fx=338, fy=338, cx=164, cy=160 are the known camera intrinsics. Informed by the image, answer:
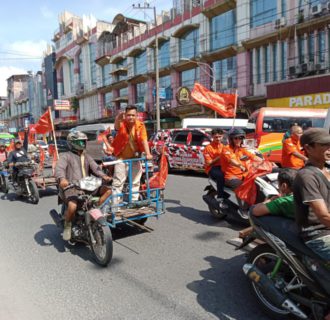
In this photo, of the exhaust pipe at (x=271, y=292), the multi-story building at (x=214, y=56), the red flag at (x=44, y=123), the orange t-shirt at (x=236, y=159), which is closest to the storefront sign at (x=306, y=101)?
the multi-story building at (x=214, y=56)

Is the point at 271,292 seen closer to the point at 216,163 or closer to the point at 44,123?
the point at 216,163

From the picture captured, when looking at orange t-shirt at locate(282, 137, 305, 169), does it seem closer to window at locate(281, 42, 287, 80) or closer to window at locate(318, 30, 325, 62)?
window at locate(318, 30, 325, 62)

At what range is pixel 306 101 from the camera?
55.1 ft

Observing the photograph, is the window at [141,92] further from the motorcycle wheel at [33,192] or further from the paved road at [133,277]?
the paved road at [133,277]

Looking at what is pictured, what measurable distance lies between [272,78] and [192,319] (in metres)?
20.0

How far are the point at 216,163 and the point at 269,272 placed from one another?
129 inches

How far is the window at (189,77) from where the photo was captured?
88.4ft

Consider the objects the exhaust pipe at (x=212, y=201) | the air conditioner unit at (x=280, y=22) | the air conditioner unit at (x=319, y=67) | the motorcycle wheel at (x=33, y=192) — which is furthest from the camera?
the air conditioner unit at (x=280, y=22)

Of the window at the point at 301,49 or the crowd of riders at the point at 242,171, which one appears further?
the window at the point at 301,49

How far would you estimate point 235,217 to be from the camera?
5.62m

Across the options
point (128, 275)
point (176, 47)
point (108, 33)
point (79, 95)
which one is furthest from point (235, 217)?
point (79, 95)

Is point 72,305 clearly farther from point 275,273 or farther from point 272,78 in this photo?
point 272,78

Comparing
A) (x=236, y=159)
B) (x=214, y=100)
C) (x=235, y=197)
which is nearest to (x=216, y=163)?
(x=236, y=159)

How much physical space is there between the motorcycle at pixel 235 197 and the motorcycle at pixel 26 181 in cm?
456
